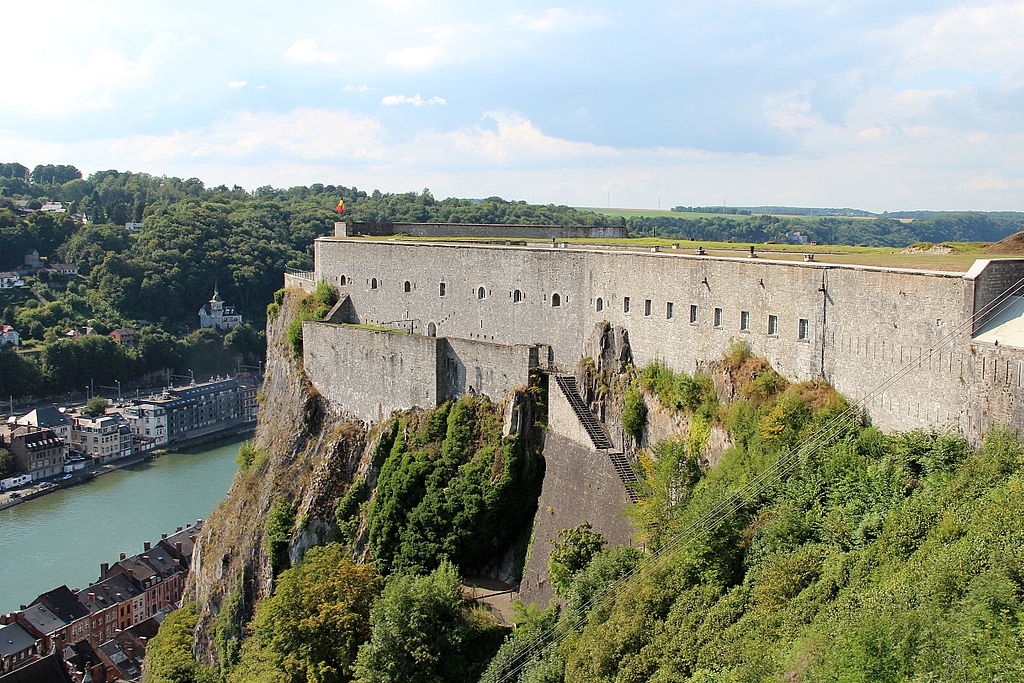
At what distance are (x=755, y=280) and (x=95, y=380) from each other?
76530 mm

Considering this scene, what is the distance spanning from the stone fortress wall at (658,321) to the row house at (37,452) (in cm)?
4073

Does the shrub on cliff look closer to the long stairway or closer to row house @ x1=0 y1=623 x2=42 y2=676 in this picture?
the long stairway

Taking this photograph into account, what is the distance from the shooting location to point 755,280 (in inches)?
724

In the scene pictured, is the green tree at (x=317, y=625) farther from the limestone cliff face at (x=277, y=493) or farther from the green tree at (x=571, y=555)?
the green tree at (x=571, y=555)

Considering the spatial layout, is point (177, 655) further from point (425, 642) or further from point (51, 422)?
point (51, 422)

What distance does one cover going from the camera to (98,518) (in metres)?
56.4

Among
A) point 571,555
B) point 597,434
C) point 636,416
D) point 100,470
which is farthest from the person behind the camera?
point 100,470

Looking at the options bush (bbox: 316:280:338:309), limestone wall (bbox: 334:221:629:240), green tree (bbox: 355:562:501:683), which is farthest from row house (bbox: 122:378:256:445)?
green tree (bbox: 355:562:501:683)

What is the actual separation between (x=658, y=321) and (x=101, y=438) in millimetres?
57200

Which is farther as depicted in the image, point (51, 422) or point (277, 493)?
point (51, 422)

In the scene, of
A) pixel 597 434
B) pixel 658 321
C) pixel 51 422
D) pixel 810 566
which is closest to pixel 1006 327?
pixel 810 566

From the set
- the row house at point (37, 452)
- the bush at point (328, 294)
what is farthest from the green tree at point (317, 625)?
the row house at point (37, 452)

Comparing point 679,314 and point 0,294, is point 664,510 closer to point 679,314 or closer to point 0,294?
point 679,314

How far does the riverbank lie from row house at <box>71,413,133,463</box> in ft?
2.93
